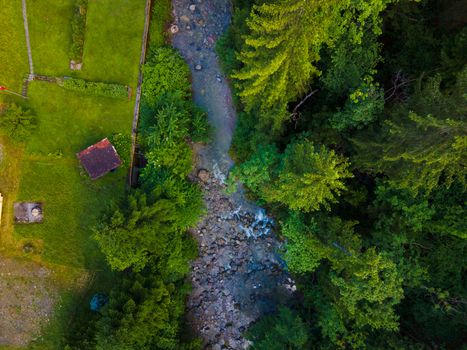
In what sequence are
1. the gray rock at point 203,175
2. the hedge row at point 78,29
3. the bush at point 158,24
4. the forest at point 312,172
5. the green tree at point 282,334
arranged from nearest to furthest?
the forest at point 312,172 < the green tree at point 282,334 < the hedge row at point 78,29 < the bush at point 158,24 < the gray rock at point 203,175

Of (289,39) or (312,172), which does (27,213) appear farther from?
(289,39)

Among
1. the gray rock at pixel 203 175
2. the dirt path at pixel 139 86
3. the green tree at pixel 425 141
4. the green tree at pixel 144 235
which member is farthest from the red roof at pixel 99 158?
the green tree at pixel 425 141

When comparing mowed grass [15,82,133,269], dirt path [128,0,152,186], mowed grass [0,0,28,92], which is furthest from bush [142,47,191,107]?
mowed grass [0,0,28,92]

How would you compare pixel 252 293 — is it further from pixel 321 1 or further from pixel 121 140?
pixel 321 1

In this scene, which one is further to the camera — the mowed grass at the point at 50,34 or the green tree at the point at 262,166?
the mowed grass at the point at 50,34

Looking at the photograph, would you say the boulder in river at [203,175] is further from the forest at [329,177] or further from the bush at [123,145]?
the bush at [123,145]

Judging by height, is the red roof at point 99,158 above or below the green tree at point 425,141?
above

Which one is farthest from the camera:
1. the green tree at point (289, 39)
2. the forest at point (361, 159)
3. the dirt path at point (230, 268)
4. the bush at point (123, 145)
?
the dirt path at point (230, 268)

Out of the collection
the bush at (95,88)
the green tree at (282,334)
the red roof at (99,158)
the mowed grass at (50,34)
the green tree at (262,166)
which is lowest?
the green tree at (282,334)
